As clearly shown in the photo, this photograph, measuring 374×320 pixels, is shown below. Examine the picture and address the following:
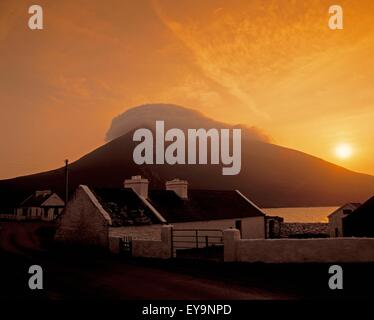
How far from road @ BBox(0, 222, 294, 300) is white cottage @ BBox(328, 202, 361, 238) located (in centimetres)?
3661

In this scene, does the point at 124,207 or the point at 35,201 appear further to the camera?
the point at 35,201

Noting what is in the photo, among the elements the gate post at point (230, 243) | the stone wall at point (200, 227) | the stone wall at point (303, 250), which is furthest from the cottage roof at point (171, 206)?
the stone wall at point (303, 250)

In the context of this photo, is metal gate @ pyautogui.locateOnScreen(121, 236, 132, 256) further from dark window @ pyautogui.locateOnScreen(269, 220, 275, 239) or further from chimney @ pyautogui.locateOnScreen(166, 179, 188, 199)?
dark window @ pyautogui.locateOnScreen(269, 220, 275, 239)

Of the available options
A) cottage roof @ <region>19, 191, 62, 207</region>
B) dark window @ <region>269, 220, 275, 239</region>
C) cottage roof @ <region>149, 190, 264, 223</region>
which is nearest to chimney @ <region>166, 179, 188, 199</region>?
cottage roof @ <region>149, 190, 264, 223</region>

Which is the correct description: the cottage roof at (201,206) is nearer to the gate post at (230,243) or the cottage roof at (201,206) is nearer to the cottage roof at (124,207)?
the cottage roof at (124,207)

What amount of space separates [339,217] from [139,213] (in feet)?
110

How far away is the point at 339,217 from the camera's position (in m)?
51.4

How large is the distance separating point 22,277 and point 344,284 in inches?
459

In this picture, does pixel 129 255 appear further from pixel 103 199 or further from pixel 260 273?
pixel 260 273

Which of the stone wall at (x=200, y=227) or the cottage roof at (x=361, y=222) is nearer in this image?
the cottage roof at (x=361, y=222)

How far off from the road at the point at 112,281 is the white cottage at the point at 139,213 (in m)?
3.94

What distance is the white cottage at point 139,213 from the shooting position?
24.7 m

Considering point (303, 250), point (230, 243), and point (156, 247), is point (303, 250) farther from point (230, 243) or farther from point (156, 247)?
point (156, 247)

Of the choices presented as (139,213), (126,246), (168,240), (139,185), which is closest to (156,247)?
(168,240)
